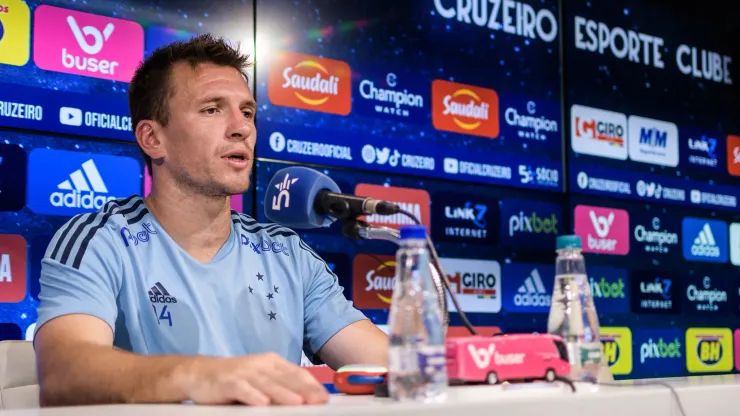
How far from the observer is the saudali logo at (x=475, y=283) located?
2.96 m

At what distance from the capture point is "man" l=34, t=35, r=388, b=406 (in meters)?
1.39

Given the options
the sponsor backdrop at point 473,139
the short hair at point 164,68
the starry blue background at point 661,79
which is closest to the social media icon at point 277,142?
the sponsor backdrop at point 473,139

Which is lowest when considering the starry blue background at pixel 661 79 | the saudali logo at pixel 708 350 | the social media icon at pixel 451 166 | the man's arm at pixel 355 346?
the saudali logo at pixel 708 350

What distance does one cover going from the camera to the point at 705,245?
12.1 feet

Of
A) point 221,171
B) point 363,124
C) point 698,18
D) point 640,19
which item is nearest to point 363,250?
point 363,124

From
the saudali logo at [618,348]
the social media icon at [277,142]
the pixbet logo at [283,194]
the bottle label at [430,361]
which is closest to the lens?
the bottle label at [430,361]

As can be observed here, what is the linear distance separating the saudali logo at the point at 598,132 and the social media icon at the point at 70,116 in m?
1.87

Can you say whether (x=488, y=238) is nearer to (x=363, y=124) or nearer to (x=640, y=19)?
(x=363, y=124)

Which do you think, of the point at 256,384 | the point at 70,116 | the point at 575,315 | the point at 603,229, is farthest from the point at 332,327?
the point at 603,229

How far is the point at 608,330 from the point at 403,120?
1.17 metres

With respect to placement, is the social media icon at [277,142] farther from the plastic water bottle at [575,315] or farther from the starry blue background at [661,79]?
the plastic water bottle at [575,315]

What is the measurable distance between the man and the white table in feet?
1.22

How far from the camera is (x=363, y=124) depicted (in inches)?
112

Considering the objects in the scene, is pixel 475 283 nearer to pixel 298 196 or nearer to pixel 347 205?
pixel 298 196
